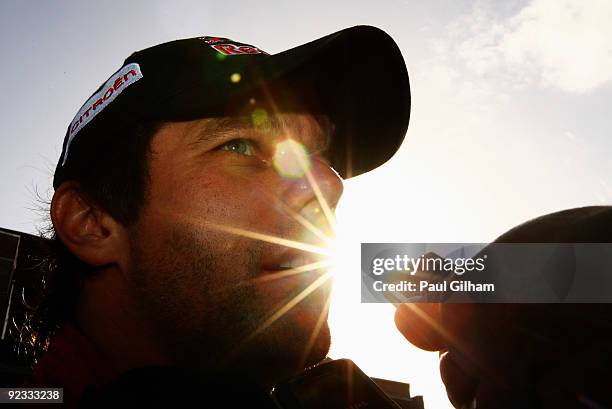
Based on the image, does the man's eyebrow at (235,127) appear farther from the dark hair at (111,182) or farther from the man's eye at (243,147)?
the dark hair at (111,182)

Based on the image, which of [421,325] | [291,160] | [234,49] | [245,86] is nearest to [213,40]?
[234,49]

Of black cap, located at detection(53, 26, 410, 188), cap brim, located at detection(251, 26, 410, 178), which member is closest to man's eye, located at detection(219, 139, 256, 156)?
black cap, located at detection(53, 26, 410, 188)

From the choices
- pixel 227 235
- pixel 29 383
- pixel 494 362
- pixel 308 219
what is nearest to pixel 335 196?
pixel 308 219

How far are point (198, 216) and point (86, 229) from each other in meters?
0.56

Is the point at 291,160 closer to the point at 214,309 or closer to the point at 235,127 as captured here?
the point at 235,127

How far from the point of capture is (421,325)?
1.62 meters

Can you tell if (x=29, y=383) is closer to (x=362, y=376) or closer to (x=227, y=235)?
(x=227, y=235)

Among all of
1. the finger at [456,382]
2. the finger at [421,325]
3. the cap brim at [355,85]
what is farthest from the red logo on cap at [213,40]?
the finger at [456,382]

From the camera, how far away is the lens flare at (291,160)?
161 centimetres

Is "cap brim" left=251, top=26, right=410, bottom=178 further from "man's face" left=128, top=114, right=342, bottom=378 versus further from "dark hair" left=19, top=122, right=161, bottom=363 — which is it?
"dark hair" left=19, top=122, right=161, bottom=363

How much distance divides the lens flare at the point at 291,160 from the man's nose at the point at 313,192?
2 cm

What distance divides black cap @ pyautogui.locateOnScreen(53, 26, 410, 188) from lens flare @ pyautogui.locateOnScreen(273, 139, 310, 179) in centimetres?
17

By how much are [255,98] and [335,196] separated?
0.50 m

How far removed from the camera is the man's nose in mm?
1473
